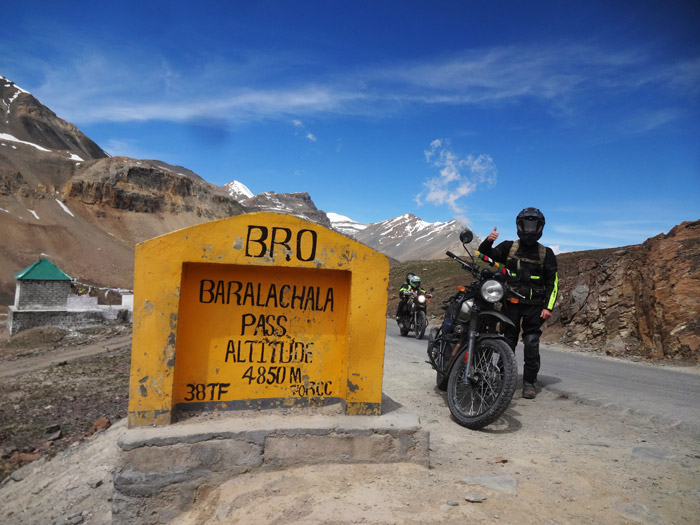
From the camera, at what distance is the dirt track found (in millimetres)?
2447

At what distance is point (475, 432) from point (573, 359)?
5.31m

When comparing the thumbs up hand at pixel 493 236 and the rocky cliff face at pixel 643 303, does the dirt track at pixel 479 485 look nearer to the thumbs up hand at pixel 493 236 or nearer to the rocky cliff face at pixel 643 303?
the thumbs up hand at pixel 493 236

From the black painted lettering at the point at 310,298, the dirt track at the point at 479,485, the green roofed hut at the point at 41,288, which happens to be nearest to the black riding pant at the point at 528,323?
the dirt track at the point at 479,485

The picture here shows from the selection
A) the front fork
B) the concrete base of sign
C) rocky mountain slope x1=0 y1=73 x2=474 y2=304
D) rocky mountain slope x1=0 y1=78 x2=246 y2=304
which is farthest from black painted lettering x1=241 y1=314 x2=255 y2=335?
rocky mountain slope x1=0 y1=73 x2=474 y2=304

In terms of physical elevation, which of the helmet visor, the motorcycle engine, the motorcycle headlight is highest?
the helmet visor

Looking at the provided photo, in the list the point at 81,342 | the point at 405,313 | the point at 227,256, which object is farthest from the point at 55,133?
the point at 227,256

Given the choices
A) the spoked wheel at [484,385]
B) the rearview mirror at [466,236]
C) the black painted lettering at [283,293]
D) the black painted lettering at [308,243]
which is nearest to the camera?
the black painted lettering at [308,243]

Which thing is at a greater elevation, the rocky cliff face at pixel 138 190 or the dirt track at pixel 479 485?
the rocky cliff face at pixel 138 190

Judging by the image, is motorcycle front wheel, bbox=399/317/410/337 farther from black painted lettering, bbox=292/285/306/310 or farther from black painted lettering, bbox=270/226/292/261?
black painted lettering, bbox=270/226/292/261

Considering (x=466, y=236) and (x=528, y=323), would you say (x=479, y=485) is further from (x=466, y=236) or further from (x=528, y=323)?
(x=528, y=323)

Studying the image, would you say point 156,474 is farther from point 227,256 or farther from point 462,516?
point 462,516

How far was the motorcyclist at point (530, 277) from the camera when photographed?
4.86 metres

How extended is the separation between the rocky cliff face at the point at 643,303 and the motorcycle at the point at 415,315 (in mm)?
3231

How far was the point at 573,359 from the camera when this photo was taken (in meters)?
8.34
